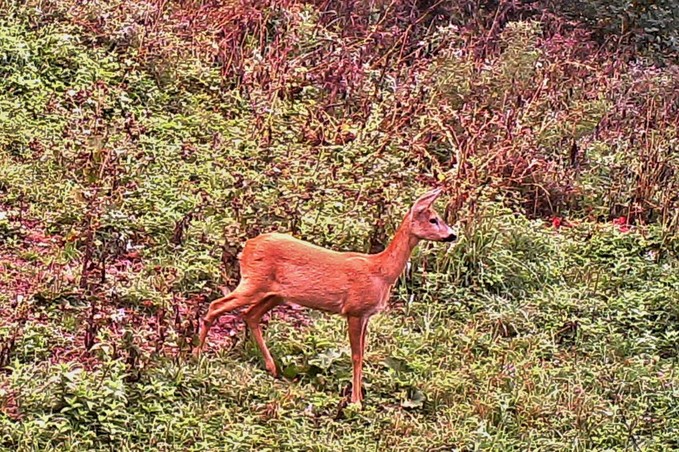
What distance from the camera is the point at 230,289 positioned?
7.20 m

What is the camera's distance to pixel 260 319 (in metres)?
6.66

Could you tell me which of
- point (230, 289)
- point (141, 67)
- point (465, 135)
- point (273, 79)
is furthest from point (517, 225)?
point (141, 67)

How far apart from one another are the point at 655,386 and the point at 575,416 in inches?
27.9

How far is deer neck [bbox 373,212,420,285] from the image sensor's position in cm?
649

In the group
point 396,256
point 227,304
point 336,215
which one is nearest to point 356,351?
point 396,256

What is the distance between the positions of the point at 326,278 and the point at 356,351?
1.37ft

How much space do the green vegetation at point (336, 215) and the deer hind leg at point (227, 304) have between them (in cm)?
9

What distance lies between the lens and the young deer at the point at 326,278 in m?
6.39

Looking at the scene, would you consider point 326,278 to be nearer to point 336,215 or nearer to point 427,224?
point 427,224

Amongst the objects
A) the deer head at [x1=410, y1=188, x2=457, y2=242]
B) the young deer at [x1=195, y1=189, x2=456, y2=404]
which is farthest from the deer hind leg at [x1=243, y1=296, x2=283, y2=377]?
the deer head at [x1=410, y1=188, x2=457, y2=242]

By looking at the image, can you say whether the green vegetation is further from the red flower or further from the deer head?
the deer head

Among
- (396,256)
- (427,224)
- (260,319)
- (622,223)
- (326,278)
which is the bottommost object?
(622,223)

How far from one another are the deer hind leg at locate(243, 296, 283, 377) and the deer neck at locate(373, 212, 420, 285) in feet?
1.89

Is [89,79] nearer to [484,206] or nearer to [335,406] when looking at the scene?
[484,206]
